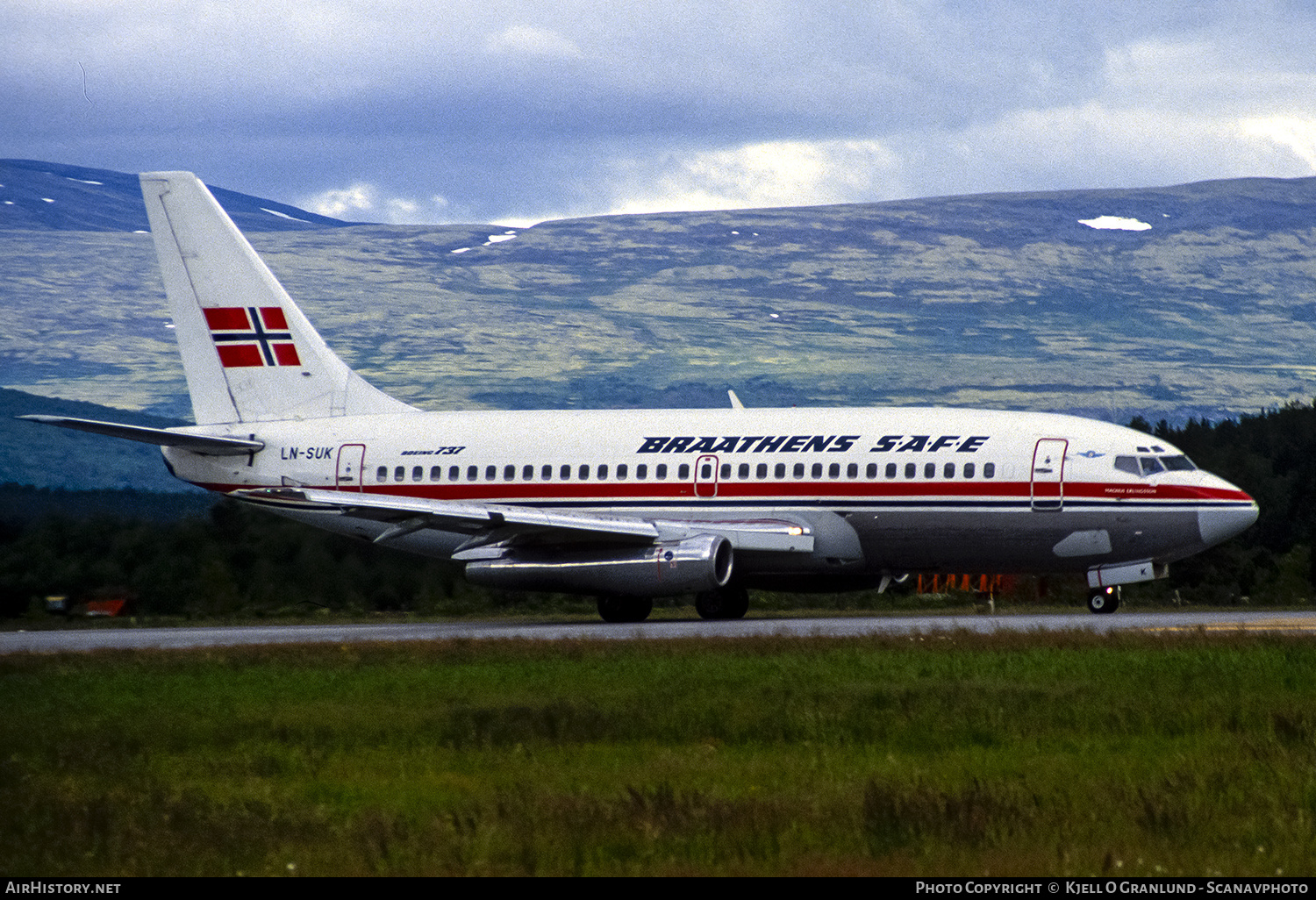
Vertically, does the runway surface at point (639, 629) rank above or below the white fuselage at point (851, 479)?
below

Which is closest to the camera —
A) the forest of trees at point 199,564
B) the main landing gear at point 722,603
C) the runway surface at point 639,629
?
the runway surface at point 639,629

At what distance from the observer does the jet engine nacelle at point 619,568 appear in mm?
33031

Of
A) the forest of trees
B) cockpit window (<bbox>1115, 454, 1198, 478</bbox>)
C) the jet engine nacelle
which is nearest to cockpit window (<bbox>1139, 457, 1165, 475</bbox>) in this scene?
cockpit window (<bbox>1115, 454, 1198, 478</bbox>)

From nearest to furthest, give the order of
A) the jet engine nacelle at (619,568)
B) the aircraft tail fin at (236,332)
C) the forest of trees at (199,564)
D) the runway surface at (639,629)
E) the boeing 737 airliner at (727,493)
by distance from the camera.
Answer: the runway surface at (639,629)
the boeing 737 airliner at (727,493)
the jet engine nacelle at (619,568)
the aircraft tail fin at (236,332)
the forest of trees at (199,564)

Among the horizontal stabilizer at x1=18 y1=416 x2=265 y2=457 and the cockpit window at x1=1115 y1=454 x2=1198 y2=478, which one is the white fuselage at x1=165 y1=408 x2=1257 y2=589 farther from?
the horizontal stabilizer at x1=18 y1=416 x2=265 y2=457

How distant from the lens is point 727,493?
34688 millimetres

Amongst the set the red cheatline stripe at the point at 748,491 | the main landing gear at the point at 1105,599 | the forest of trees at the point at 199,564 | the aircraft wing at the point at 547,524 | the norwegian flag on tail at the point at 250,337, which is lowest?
the forest of trees at the point at 199,564

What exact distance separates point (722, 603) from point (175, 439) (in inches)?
467

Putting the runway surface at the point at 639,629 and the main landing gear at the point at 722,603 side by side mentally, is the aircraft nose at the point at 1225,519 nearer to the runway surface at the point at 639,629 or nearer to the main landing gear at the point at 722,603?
the runway surface at the point at 639,629

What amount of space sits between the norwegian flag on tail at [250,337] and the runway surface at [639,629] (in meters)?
6.02

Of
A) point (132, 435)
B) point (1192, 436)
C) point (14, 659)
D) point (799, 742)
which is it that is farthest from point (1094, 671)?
point (1192, 436)

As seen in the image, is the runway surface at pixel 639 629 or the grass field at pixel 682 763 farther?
the runway surface at pixel 639 629

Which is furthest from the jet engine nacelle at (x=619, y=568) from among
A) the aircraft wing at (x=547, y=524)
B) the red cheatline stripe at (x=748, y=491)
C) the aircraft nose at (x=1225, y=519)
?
the aircraft nose at (x=1225, y=519)
